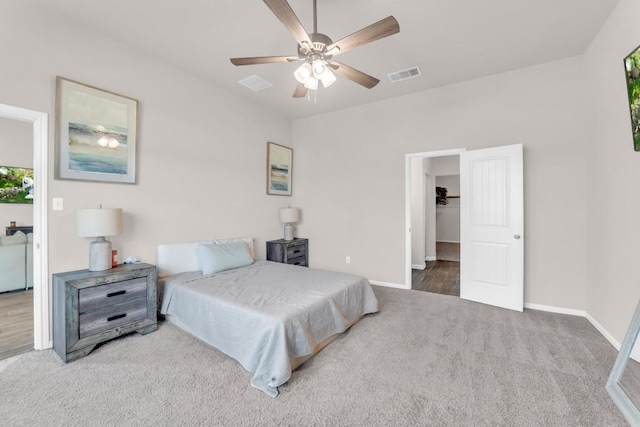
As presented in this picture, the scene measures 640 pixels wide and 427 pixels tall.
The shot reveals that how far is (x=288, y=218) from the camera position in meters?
4.87

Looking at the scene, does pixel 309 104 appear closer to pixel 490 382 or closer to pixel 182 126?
pixel 182 126

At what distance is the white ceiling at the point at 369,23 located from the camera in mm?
2408

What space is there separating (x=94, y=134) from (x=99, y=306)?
5.50 feet

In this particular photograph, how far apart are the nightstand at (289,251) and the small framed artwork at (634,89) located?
410 cm

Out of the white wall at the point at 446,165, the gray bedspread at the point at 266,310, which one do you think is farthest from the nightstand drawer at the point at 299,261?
the white wall at the point at 446,165

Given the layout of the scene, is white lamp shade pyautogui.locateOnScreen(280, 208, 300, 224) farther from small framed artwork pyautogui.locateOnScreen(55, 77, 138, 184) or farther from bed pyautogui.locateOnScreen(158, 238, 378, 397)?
small framed artwork pyautogui.locateOnScreen(55, 77, 138, 184)

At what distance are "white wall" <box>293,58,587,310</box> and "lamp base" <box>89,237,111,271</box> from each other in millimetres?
3181

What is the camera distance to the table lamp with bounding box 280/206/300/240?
15.9ft

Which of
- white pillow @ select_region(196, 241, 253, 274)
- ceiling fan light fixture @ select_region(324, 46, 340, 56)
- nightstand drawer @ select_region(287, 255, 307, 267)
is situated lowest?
nightstand drawer @ select_region(287, 255, 307, 267)

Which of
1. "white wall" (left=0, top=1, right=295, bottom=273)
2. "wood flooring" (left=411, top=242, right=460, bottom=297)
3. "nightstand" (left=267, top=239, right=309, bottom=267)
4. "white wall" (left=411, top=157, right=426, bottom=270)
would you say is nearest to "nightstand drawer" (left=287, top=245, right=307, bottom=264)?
"nightstand" (left=267, top=239, right=309, bottom=267)

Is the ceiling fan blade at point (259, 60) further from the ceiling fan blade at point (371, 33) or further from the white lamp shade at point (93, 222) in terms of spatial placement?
the white lamp shade at point (93, 222)

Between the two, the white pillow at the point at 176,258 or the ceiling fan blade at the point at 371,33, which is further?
the white pillow at the point at 176,258

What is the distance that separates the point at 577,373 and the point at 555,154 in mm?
2448

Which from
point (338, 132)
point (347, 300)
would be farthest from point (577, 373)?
point (338, 132)
